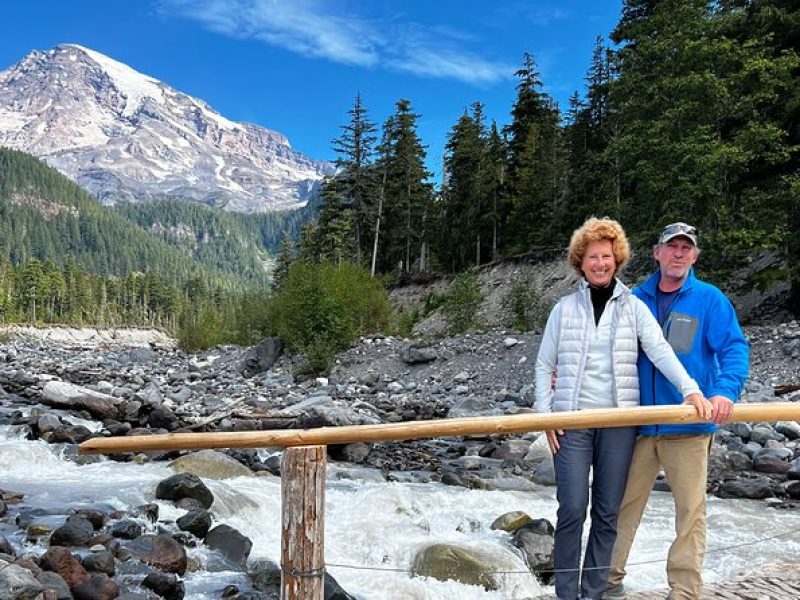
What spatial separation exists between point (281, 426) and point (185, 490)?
6.05 metres

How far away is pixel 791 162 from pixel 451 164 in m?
31.5

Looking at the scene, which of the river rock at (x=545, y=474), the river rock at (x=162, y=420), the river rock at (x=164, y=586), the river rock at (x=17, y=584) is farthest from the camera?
the river rock at (x=162, y=420)

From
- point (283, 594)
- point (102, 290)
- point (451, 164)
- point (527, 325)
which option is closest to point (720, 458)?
point (283, 594)

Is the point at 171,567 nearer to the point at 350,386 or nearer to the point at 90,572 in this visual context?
the point at 90,572

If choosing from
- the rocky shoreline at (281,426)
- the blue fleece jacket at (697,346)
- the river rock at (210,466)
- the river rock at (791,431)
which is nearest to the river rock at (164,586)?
the rocky shoreline at (281,426)

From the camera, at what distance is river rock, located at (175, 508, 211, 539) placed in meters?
7.47

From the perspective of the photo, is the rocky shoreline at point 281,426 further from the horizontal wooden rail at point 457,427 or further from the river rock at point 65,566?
the horizontal wooden rail at point 457,427

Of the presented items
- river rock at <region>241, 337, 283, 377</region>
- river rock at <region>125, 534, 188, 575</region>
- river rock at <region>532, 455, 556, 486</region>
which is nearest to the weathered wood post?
river rock at <region>125, 534, 188, 575</region>

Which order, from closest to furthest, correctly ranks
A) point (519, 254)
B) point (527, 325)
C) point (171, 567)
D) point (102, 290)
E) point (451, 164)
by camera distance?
1. point (171, 567)
2. point (527, 325)
3. point (519, 254)
4. point (451, 164)
5. point (102, 290)

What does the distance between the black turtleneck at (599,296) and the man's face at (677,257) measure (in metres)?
0.33

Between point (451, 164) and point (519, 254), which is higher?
point (451, 164)

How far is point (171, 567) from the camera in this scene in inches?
255

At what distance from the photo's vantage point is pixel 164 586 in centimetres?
598

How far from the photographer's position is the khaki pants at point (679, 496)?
375 cm
